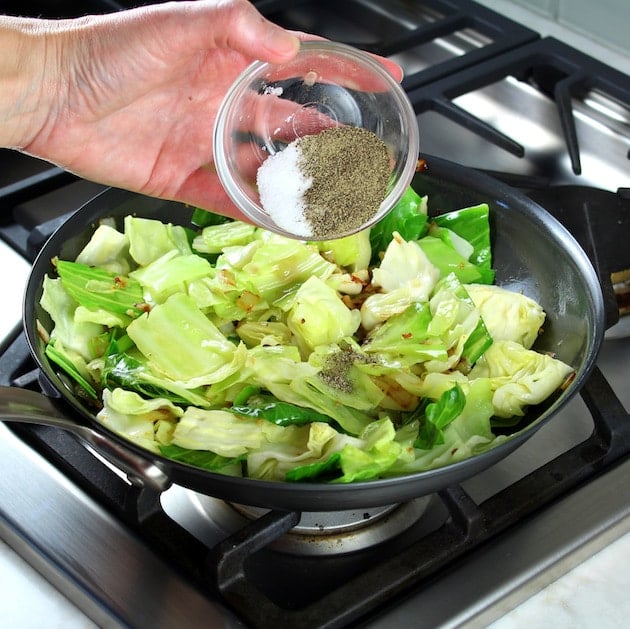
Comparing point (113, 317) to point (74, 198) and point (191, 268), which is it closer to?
point (191, 268)

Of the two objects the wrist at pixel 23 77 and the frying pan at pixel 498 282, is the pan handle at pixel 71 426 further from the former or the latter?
the wrist at pixel 23 77

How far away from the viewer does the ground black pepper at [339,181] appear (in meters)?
1.01

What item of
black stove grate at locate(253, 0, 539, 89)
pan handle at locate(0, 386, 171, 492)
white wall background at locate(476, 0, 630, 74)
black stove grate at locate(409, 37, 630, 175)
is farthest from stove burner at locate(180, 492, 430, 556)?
white wall background at locate(476, 0, 630, 74)

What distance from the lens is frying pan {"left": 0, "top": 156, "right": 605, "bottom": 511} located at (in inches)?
32.1

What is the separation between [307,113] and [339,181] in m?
0.09

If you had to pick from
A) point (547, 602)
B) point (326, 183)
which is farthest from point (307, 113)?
point (547, 602)

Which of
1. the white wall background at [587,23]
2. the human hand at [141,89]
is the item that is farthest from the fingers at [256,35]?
the white wall background at [587,23]

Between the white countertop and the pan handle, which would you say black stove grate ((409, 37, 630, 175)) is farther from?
the pan handle

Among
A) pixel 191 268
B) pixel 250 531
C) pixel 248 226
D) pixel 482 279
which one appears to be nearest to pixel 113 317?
pixel 191 268

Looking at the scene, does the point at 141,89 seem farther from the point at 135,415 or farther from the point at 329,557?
the point at 329,557

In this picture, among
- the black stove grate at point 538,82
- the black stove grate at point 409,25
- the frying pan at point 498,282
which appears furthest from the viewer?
the black stove grate at point 409,25

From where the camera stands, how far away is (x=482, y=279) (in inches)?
46.2

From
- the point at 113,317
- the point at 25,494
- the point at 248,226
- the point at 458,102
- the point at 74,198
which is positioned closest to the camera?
the point at 25,494

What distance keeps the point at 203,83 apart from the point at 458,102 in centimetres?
57
